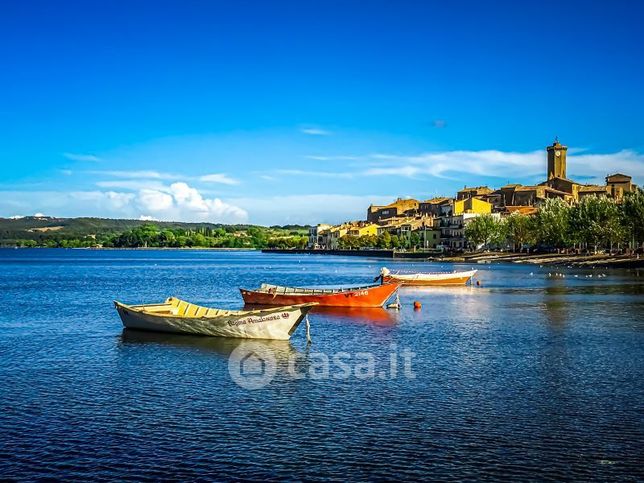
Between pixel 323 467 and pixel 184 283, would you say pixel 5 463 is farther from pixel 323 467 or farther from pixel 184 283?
pixel 184 283

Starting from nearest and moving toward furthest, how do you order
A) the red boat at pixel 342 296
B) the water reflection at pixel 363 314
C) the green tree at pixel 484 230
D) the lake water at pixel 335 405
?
1. the lake water at pixel 335 405
2. the water reflection at pixel 363 314
3. the red boat at pixel 342 296
4. the green tree at pixel 484 230

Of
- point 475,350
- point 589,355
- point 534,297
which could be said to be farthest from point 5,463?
point 534,297

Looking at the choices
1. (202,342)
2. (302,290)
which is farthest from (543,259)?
(202,342)

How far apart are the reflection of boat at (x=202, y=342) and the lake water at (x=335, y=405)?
0.13 metres

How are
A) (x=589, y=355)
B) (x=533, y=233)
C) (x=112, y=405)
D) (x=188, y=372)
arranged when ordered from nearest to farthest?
(x=112, y=405) → (x=188, y=372) → (x=589, y=355) → (x=533, y=233)

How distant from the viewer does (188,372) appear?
25453 millimetres

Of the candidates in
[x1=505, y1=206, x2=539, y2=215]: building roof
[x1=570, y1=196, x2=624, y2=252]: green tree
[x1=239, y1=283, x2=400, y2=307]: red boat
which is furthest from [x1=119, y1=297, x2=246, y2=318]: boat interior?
[x1=505, y1=206, x2=539, y2=215]: building roof

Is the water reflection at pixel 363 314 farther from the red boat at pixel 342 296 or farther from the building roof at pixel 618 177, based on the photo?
the building roof at pixel 618 177

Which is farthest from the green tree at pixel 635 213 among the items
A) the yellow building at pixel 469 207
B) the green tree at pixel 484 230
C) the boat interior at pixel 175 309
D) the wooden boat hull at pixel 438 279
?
the yellow building at pixel 469 207

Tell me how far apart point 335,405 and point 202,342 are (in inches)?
532

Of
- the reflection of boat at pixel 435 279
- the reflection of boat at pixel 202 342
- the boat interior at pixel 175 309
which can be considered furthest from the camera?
the reflection of boat at pixel 435 279

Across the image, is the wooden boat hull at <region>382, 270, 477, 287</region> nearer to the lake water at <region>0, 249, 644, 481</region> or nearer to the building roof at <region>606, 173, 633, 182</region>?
the lake water at <region>0, 249, 644, 481</region>

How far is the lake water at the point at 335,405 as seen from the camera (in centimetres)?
1539

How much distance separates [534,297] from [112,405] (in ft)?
144
